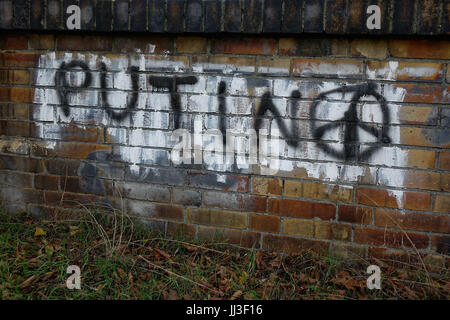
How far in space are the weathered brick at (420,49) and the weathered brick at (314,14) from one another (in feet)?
1.39

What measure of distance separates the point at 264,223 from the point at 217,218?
30cm

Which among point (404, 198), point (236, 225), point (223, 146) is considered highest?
point (223, 146)

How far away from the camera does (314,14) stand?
201cm

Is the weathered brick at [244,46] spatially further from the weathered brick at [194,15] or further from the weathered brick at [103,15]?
the weathered brick at [103,15]

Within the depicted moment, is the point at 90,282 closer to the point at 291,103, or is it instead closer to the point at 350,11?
the point at 291,103

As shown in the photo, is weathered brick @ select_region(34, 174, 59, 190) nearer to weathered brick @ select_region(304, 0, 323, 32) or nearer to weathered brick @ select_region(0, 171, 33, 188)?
weathered brick @ select_region(0, 171, 33, 188)

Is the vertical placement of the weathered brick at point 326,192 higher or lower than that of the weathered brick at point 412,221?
higher

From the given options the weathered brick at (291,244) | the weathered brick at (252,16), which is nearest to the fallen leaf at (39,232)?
the weathered brick at (291,244)

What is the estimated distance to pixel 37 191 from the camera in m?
2.56

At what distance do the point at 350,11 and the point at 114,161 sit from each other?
170 cm

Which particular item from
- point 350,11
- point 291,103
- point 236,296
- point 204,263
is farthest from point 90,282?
point 350,11

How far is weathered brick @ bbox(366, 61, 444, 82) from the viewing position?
2012 millimetres

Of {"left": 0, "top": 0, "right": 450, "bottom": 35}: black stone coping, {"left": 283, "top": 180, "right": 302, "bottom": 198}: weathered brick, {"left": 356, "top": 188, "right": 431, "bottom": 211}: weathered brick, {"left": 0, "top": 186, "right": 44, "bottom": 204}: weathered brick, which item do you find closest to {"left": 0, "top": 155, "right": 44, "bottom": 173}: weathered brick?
{"left": 0, "top": 186, "right": 44, "bottom": 204}: weathered brick

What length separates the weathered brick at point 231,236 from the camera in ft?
7.58
